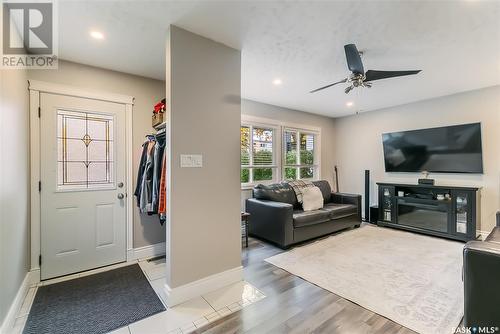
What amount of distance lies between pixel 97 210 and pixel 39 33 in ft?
6.22

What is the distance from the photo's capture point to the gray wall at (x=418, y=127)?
12.2 ft

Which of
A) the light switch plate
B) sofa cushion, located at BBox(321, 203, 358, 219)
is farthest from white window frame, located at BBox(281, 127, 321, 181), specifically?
the light switch plate

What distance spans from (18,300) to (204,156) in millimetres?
2011

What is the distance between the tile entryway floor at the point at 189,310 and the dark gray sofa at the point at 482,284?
152 centimetres

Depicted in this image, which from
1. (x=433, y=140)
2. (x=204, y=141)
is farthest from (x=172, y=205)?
(x=433, y=140)

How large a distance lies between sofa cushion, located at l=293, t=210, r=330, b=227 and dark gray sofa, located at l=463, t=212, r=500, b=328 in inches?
83.8

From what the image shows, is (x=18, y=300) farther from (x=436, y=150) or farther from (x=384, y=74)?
(x=436, y=150)

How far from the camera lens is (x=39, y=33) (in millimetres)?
2111

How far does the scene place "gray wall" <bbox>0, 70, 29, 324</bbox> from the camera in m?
1.65

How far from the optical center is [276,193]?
4090 mm

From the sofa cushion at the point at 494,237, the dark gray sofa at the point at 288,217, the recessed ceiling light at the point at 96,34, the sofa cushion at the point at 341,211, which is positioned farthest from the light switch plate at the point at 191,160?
the sofa cushion at the point at 494,237

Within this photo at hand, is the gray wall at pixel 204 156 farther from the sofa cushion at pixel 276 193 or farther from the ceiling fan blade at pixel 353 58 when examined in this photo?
the sofa cushion at pixel 276 193

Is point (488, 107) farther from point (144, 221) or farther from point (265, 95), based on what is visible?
point (144, 221)

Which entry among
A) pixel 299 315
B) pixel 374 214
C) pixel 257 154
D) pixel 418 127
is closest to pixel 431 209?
pixel 374 214
